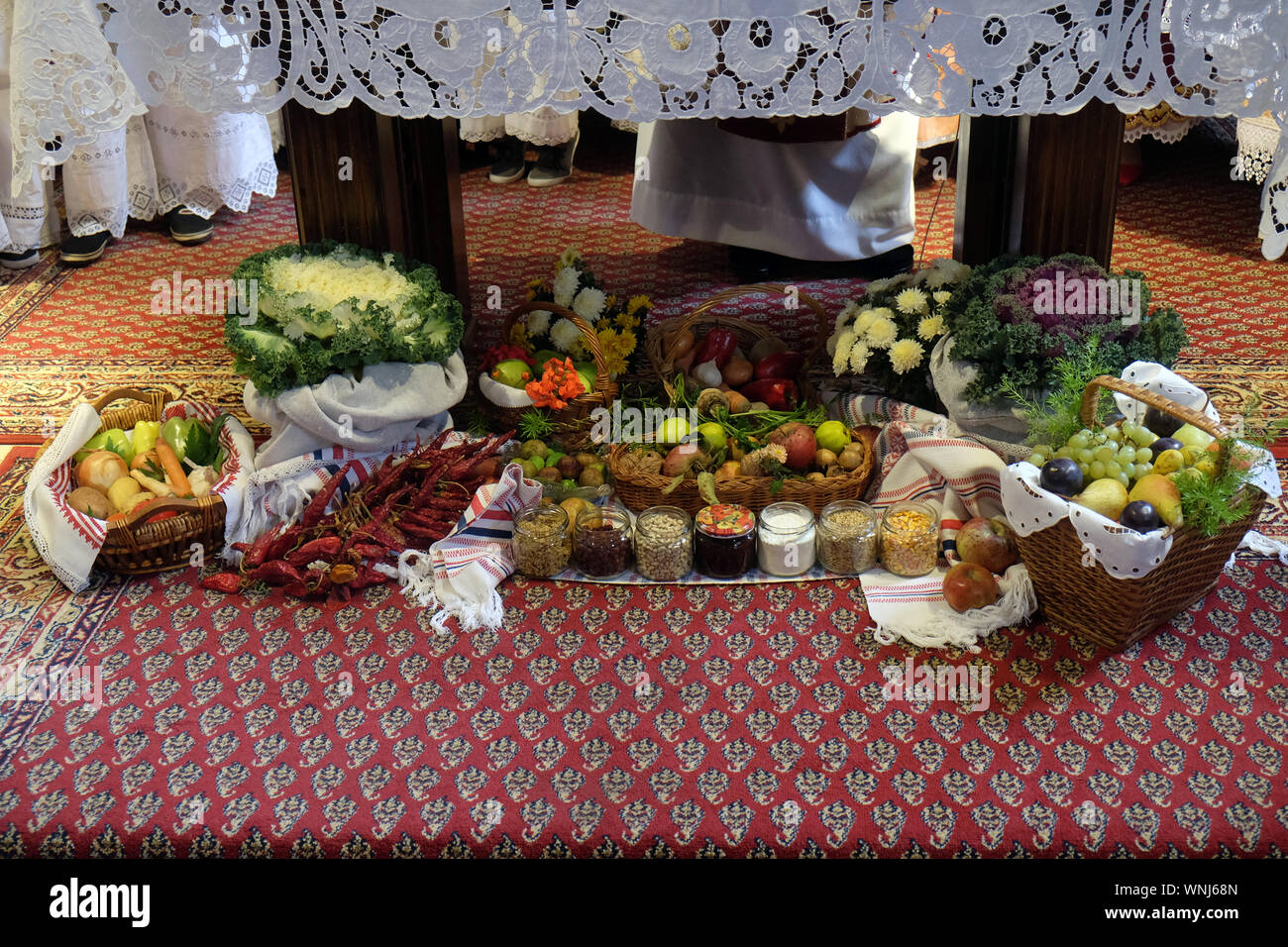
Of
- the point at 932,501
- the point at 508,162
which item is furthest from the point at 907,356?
the point at 508,162

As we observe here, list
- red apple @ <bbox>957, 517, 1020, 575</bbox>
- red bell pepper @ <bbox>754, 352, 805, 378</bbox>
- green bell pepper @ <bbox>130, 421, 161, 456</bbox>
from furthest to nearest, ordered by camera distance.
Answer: red bell pepper @ <bbox>754, 352, 805, 378</bbox> < green bell pepper @ <bbox>130, 421, 161, 456</bbox> < red apple @ <bbox>957, 517, 1020, 575</bbox>

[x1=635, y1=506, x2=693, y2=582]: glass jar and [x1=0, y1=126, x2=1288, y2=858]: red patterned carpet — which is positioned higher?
[x1=635, y1=506, x2=693, y2=582]: glass jar

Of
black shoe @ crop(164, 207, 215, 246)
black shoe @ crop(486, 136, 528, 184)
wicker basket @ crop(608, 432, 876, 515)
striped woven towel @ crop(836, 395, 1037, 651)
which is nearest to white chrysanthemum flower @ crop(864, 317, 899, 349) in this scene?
striped woven towel @ crop(836, 395, 1037, 651)

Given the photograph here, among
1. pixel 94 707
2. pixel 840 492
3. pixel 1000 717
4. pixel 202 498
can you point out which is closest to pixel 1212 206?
pixel 840 492

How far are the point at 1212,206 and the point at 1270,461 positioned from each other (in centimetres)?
283

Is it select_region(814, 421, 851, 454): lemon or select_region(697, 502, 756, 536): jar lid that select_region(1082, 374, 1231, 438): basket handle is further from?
select_region(697, 502, 756, 536): jar lid

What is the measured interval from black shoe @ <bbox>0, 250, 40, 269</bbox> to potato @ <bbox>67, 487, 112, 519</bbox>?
7.14 ft

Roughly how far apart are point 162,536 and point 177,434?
355mm

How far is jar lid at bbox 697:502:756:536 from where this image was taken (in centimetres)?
262

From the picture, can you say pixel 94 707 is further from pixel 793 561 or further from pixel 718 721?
pixel 793 561

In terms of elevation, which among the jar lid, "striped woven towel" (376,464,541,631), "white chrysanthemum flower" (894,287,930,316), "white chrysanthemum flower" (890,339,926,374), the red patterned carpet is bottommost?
the red patterned carpet

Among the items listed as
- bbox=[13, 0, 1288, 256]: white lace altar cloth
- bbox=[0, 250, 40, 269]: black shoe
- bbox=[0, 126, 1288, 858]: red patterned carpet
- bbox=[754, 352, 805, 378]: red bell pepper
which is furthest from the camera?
bbox=[0, 250, 40, 269]: black shoe

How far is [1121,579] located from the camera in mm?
2271

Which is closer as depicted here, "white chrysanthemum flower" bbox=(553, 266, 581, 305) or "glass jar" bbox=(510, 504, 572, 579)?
"glass jar" bbox=(510, 504, 572, 579)
